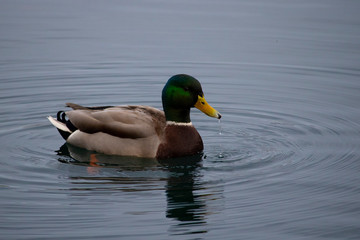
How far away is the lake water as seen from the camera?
25.2 ft

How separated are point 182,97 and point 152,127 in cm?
60

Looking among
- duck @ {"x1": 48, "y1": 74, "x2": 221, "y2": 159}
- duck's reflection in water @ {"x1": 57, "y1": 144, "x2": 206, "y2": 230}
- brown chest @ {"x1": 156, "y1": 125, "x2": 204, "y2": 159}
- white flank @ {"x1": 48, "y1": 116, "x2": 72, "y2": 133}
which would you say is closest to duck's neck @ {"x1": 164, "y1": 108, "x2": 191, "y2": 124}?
duck @ {"x1": 48, "y1": 74, "x2": 221, "y2": 159}

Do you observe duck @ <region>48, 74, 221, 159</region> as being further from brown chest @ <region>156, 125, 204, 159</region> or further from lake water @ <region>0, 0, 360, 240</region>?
lake water @ <region>0, 0, 360, 240</region>

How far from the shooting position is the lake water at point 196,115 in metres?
7.68

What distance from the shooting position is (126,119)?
9930 millimetres

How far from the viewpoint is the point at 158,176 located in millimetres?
9023

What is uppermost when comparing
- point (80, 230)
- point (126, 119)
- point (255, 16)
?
point (255, 16)

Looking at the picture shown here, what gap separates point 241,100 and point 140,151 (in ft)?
11.4

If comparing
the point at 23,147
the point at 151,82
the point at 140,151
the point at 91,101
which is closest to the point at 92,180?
the point at 140,151

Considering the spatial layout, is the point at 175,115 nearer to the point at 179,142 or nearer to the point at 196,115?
the point at 179,142

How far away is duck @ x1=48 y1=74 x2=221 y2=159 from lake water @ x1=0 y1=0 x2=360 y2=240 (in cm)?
23

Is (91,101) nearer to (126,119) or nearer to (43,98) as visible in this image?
(43,98)

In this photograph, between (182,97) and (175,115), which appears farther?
(175,115)

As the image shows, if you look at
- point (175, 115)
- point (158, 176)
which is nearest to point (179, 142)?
point (175, 115)
